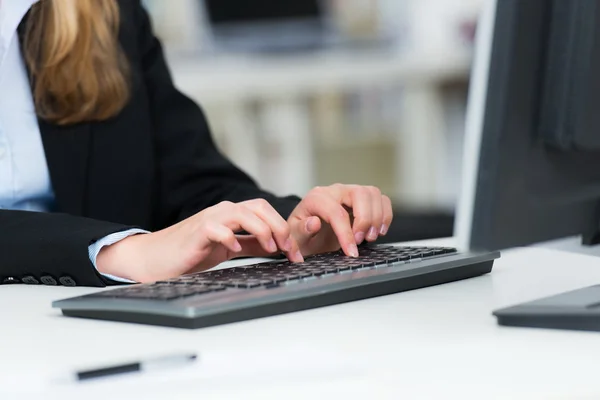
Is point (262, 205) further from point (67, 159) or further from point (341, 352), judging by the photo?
point (67, 159)

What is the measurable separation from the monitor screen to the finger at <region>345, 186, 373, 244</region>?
3.22 m

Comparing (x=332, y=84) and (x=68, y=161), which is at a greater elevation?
(x=68, y=161)

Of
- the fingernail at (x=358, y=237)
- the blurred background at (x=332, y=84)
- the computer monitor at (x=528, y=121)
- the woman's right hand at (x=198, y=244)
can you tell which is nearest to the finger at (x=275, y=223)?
the woman's right hand at (x=198, y=244)

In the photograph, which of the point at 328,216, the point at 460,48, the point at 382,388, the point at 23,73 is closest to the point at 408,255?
the point at 328,216

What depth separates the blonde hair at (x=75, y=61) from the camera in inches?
51.3

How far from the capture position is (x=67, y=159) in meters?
1.31

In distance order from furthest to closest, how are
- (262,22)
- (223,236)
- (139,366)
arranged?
1. (262,22)
2. (223,236)
3. (139,366)

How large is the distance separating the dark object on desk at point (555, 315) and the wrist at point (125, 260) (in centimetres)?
37

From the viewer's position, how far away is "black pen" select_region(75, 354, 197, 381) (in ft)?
1.85

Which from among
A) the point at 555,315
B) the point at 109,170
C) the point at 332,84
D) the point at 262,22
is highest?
the point at 555,315

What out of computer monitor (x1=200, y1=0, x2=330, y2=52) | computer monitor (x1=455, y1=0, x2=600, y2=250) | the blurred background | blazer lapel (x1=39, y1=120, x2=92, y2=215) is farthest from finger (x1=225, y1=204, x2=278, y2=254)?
computer monitor (x1=200, y1=0, x2=330, y2=52)

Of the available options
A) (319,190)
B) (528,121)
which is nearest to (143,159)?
(319,190)

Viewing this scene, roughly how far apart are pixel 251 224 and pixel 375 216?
18 cm

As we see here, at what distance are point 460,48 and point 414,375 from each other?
3780mm
